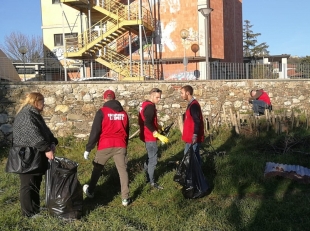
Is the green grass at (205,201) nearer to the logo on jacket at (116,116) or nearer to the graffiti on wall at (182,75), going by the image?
the logo on jacket at (116,116)

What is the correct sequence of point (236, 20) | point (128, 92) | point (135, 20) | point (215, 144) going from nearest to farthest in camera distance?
point (215, 144) < point (128, 92) < point (135, 20) < point (236, 20)

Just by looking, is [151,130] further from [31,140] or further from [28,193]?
[28,193]

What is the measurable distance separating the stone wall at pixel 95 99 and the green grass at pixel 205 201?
6.73 feet

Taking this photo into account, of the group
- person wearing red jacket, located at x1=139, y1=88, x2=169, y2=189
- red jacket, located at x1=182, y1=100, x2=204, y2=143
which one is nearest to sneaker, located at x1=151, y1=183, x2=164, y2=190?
person wearing red jacket, located at x1=139, y1=88, x2=169, y2=189

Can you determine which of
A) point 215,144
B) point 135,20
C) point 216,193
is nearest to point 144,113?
point 216,193

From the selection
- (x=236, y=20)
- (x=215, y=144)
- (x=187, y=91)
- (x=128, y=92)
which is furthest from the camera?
(x=236, y=20)

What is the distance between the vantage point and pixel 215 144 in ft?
30.1

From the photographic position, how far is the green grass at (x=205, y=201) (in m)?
4.66

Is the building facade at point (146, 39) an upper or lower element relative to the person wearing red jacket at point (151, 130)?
upper

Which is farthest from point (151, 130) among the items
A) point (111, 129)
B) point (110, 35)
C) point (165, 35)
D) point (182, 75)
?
point (165, 35)

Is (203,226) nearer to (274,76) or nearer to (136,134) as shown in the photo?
(136,134)

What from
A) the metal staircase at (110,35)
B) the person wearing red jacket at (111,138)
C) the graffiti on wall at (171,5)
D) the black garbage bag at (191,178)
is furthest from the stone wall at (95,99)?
the graffiti on wall at (171,5)

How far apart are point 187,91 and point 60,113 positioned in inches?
202

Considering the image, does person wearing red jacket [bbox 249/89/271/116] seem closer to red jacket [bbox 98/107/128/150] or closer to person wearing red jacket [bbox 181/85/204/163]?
person wearing red jacket [bbox 181/85/204/163]
